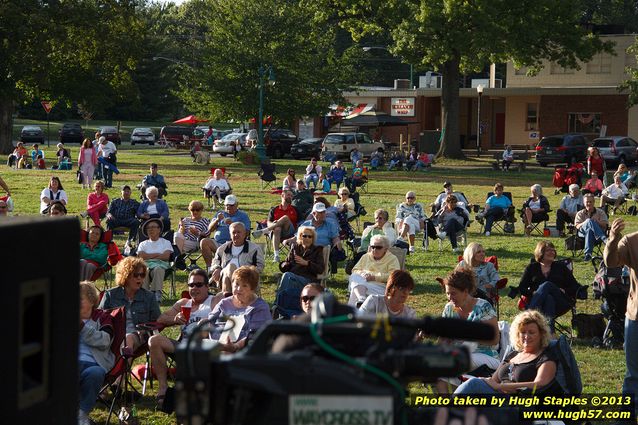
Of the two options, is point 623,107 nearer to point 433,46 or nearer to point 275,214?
point 433,46

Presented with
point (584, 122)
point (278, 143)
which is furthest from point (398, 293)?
point (584, 122)

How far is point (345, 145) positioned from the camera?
4738 centimetres

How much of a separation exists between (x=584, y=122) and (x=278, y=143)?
1716 centimetres

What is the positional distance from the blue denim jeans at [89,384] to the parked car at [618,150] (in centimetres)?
3783

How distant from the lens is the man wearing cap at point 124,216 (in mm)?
17062

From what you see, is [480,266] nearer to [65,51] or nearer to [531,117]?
[65,51]

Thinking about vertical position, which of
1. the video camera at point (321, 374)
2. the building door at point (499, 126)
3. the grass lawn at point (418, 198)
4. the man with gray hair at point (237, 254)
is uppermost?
the building door at point (499, 126)

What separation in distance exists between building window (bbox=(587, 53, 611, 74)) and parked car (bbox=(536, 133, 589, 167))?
1203 cm

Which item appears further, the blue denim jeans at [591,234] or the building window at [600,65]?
the building window at [600,65]

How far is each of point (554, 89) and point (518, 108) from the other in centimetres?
339

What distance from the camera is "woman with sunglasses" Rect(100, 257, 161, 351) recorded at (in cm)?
929

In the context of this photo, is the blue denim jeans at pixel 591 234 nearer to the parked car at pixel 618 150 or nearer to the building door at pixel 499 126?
the parked car at pixel 618 150

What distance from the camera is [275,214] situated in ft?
54.7

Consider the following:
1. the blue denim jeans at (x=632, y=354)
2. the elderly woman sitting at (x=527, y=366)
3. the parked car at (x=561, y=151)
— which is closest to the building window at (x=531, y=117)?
the parked car at (x=561, y=151)
